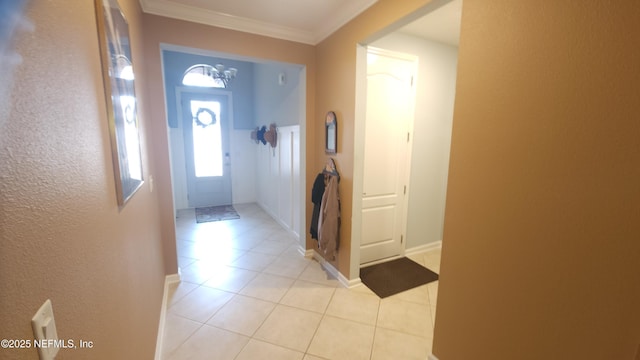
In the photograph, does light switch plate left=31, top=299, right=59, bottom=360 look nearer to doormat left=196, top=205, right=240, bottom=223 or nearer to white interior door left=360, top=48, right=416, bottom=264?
white interior door left=360, top=48, right=416, bottom=264

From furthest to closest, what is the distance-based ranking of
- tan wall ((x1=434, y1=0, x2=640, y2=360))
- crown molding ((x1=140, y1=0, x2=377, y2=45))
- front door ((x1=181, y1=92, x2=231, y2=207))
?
front door ((x1=181, y1=92, x2=231, y2=207)) → crown molding ((x1=140, y1=0, x2=377, y2=45)) → tan wall ((x1=434, y1=0, x2=640, y2=360))

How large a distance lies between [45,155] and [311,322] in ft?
6.74

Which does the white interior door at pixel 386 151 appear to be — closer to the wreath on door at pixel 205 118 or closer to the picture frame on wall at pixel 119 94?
the picture frame on wall at pixel 119 94

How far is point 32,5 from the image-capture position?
513 millimetres

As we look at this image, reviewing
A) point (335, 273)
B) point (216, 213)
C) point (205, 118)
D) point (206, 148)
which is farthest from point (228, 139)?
point (335, 273)

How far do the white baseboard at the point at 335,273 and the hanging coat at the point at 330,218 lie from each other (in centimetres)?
29

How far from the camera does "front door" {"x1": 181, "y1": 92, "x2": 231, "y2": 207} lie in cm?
514

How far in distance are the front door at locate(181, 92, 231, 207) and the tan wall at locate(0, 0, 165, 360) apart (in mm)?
4589

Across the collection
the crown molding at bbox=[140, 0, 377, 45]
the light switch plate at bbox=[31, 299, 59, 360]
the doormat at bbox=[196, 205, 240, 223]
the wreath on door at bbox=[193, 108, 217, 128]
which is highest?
the crown molding at bbox=[140, 0, 377, 45]

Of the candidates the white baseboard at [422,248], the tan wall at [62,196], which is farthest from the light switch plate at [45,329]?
the white baseboard at [422,248]

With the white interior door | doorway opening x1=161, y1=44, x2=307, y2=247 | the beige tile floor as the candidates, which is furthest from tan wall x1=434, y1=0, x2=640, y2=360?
doorway opening x1=161, y1=44, x2=307, y2=247

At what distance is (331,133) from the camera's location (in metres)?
2.71

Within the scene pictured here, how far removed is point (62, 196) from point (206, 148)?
201 inches

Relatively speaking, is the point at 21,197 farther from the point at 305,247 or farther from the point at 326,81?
the point at 305,247
